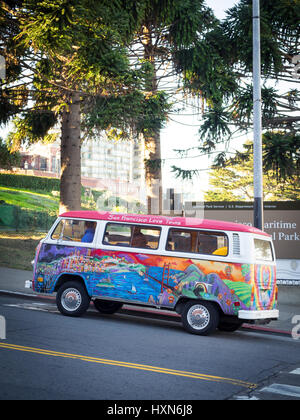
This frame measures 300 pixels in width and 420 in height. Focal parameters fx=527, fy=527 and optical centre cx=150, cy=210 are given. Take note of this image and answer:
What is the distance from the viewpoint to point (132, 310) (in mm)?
14062

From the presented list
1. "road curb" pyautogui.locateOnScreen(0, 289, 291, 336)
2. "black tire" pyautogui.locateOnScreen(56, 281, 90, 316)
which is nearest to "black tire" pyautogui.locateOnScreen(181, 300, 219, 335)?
"road curb" pyautogui.locateOnScreen(0, 289, 291, 336)

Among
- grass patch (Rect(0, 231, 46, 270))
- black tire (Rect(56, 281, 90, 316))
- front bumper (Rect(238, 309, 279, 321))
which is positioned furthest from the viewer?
grass patch (Rect(0, 231, 46, 270))

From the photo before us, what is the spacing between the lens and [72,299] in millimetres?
12008

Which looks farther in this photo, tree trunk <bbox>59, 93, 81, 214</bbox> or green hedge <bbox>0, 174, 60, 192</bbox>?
green hedge <bbox>0, 174, 60, 192</bbox>

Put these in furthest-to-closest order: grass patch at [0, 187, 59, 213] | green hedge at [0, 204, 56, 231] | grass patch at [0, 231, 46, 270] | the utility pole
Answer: grass patch at [0, 187, 59, 213]
green hedge at [0, 204, 56, 231]
grass patch at [0, 231, 46, 270]
the utility pole

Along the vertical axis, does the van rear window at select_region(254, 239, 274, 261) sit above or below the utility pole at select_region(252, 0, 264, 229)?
below

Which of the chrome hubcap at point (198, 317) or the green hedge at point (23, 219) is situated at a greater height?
the green hedge at point (23, 219)

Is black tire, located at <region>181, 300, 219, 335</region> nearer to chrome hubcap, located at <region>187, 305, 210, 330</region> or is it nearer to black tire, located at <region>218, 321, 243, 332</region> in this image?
chrome hubcap, located at <region>187, 305, 210, 330</region>

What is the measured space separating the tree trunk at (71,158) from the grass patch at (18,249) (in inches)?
157

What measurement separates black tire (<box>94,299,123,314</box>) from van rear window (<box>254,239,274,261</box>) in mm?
3868

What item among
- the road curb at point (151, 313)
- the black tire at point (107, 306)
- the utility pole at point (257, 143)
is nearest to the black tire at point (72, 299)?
the black tire at point (107, 306)

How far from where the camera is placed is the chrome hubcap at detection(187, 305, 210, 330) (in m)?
10.9

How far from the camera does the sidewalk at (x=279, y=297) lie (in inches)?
519

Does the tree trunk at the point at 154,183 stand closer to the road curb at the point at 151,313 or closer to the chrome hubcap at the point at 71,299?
the road curb at the point at 151,313
